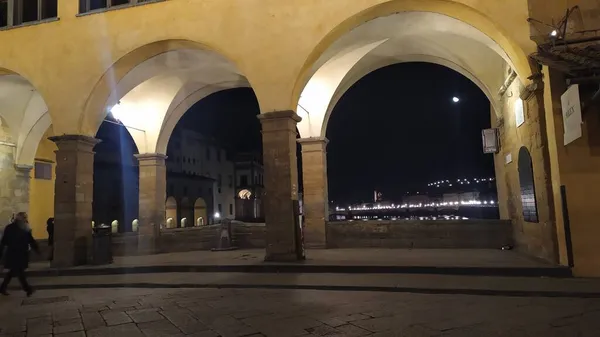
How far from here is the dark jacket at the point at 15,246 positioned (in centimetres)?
777

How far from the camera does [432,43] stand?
1228 cm

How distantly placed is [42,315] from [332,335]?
4426 mm

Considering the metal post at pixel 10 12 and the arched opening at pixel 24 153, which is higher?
the metal post at pixel 10 12

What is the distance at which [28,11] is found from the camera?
12.4 m

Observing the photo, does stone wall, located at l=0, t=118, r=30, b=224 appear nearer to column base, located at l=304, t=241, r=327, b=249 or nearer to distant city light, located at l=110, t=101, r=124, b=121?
distant city light, located at l=110, t=101, r=124, b=121

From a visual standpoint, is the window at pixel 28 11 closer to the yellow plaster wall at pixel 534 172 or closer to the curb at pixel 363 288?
the curb at pixel 363 288

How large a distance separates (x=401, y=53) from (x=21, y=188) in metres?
14.5

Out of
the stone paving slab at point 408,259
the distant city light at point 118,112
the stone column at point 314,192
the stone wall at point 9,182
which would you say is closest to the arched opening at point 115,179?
the stone wall at point 9,182

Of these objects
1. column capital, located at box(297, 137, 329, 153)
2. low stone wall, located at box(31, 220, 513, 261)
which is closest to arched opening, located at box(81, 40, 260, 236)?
low stone wall, located at box(31, 220, 513, 261)

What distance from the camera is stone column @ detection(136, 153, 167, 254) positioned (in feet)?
48.9

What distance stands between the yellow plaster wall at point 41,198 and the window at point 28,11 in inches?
236

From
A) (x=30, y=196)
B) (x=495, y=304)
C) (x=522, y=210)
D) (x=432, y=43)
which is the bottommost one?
(x=495, y=304)

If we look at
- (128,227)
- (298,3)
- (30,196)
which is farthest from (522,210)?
(128,227)

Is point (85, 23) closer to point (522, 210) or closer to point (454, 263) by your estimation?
point (454, 263)
